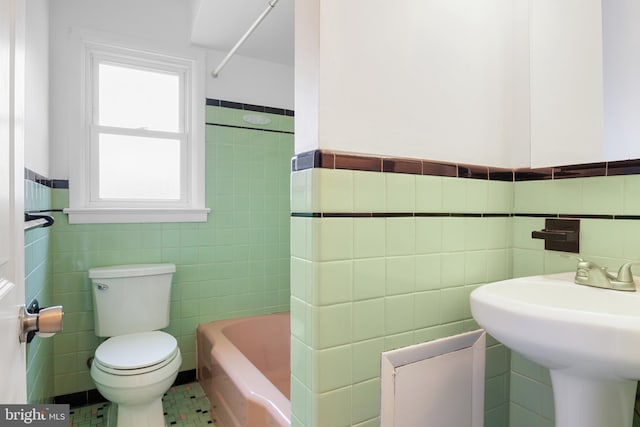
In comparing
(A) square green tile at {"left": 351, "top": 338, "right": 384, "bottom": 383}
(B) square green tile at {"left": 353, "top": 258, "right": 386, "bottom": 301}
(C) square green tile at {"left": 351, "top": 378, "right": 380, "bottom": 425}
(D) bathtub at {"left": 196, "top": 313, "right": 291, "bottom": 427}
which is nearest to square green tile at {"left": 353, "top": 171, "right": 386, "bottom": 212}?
(B) square green tile at {"left": 353, "top": 258, "right": 386, "bottom": 301}

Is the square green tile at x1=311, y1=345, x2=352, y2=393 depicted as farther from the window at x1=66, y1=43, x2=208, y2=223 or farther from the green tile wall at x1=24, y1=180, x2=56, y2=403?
the window at x1=66, y1=43, x2=208, y2=223

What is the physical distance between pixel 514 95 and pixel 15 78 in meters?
1.39

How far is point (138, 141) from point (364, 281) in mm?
1938

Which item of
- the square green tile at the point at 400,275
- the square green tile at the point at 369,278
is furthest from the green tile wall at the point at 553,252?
the square green tile at the point at 369,278

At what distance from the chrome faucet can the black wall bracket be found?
146 millimetres

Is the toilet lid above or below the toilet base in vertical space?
above

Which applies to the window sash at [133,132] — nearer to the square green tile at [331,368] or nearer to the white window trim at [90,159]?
the white window trim at [90,159]

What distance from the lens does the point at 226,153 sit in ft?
7.79

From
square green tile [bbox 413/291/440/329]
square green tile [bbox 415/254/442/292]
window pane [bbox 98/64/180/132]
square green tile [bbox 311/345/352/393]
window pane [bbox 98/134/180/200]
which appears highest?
window pane [bbox 98/64/180/132]

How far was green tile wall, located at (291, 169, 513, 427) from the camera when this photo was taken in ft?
2.85

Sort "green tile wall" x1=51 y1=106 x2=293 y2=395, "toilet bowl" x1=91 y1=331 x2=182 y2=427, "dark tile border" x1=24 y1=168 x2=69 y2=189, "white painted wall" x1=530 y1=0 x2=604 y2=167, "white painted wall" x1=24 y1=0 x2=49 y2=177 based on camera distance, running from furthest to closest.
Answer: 1. "green tile wall" x1=51 y1=106 x2=293 y2=395
2. "toilet bowl" x1=91 y1=331 x2=182 y2=427
3. "white painted wall" x1=24 y1=0 x2=49 y2=177
4. "dark tile border" x1=24 y1=168 x2=69 y2=189
5. "white painted wall" x1=530 y1=0 x2=604 y2=167

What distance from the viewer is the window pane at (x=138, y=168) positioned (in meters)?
2.14

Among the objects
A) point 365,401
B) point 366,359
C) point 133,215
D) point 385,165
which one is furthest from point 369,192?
point 133,215

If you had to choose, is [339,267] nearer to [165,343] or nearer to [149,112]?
[165,343]
